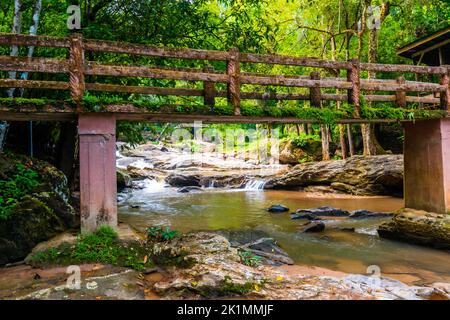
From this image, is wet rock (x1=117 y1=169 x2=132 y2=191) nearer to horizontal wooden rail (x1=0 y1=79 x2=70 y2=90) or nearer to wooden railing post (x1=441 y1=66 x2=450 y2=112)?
horizontal wooden rail (x1=0 y1=79 x2=70 y2=90)

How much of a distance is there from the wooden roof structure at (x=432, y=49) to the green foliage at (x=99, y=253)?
42.0 feet

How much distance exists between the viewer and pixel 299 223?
12.8 metres

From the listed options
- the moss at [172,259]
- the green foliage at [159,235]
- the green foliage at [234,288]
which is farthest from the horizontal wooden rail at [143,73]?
the green foliage at [234,288]

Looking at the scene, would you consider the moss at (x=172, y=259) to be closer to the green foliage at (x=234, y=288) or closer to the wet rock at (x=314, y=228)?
the green foliage at (x=234, y=288)

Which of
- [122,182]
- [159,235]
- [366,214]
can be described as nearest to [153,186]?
[122,182]

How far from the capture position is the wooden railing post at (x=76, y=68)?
7016mm

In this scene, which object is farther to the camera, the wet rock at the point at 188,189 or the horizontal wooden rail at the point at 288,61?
the wet rock at the point at 188,189

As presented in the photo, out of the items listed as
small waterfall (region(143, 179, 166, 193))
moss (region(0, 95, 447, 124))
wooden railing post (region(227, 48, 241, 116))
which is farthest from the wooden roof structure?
small waterfall (region(143, 179, 166, 193))

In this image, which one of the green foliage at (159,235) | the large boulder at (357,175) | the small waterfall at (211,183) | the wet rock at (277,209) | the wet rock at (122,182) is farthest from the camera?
the small waterfall at (211,183)

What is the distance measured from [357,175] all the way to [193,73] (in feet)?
43.6

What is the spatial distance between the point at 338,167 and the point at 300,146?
9.78 meters

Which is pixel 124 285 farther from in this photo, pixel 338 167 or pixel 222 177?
pixel 222 177

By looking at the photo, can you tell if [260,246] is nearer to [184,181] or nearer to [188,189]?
[188,189]
